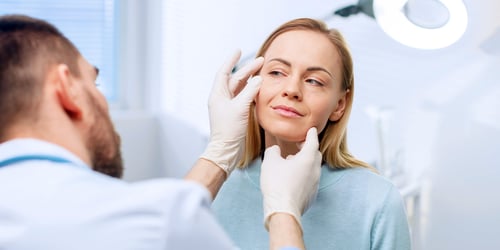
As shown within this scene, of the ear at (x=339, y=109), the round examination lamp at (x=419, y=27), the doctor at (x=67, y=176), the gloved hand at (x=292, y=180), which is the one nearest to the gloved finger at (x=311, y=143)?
the gloved hand at (x=292, y=180)

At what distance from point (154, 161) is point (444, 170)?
1186 millimetres

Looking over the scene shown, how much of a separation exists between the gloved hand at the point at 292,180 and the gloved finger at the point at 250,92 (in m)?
0.12

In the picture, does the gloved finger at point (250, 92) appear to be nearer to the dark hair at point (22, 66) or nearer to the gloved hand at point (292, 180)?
the gloved hand at point (292, 180)

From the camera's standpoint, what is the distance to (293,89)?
1281 millimetres

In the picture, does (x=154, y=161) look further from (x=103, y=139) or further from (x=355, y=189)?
(x=103, y=139)

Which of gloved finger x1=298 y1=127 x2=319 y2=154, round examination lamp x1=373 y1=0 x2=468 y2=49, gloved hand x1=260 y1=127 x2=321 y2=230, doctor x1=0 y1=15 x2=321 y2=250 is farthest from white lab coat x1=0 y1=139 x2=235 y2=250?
round examination lamp x1=373 y1=0 x2=468 y2=49

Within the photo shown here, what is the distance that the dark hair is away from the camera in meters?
0.81

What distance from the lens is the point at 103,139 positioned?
88cm

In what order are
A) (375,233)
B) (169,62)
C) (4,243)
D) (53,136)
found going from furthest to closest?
(169,62)
(375,233)
(53,136)
(4,243)

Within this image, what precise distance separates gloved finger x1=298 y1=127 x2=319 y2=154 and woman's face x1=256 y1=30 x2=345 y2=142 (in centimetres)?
4

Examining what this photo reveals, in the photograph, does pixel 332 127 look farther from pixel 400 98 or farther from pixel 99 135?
pixel 400 98

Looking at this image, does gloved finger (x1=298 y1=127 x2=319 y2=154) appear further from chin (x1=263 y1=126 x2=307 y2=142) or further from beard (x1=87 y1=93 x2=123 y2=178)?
beard (x1=87 y1=93 x2=123 y2=178)

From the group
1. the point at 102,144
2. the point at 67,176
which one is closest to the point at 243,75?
the point at 102,144

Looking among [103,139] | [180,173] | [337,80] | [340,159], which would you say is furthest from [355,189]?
[180,173]
